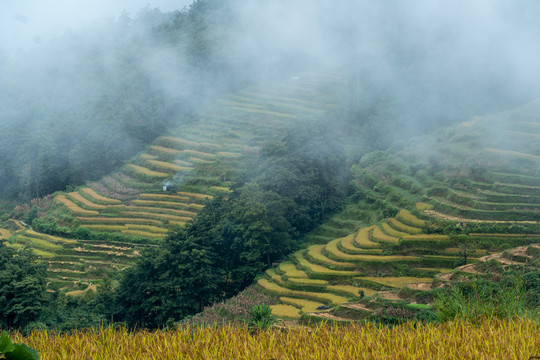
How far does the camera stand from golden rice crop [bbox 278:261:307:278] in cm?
1723

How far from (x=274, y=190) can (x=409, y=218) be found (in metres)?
5.19

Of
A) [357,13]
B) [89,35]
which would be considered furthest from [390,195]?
[89,35]

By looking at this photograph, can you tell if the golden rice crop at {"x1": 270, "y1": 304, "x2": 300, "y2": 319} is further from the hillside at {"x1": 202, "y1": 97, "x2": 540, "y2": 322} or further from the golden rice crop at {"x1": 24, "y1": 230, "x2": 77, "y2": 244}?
the golden rice crop at {"x1": 24, "y1": 230, "x2": 77, "y2": 244}

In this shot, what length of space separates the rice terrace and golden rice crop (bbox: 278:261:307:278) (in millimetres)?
158

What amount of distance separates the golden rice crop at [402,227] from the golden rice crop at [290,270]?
3477 millimetres

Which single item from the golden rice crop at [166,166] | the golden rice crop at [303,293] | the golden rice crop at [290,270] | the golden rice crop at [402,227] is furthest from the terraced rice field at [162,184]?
the golden rice crop at [402,227]

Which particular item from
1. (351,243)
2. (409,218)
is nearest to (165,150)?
(351,243)

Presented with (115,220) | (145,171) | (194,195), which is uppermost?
(145,171)

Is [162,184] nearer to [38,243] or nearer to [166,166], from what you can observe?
[166,166]

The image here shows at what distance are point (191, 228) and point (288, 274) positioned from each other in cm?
360

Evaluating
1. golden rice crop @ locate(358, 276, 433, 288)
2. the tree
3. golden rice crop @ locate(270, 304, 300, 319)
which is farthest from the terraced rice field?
golden rice crop @ locate(358, 276, 433, 288)

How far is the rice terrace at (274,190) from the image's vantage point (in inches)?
200

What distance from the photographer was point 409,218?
17938 millimetres

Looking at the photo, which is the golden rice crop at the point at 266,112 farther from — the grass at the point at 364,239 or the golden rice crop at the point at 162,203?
the grass at the point at 364,239
